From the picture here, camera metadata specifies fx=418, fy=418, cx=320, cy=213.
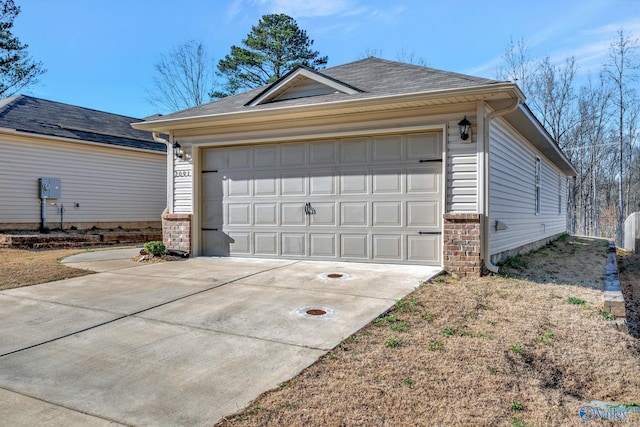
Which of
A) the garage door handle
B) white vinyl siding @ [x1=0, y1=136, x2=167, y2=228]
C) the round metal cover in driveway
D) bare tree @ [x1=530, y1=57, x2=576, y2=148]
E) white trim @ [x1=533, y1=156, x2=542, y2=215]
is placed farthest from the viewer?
bare tree @ [x1=530, y1=57, x2=576, y2=148]

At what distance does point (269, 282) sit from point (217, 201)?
3044 millimetres

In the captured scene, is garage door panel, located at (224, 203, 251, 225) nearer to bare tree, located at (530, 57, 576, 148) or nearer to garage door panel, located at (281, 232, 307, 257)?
garage door panel, located at (281, 232, 307, 257)

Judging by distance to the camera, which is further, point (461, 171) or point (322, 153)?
point (322, 153)

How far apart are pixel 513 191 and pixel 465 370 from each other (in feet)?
20.4

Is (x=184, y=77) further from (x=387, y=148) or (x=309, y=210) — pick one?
(x=387, y=148)

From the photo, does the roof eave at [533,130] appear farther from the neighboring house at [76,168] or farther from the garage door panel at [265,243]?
the neighboring house at [76,168]

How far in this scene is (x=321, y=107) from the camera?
6633 mm

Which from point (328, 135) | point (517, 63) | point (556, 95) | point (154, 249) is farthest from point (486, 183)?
point (556, 95)

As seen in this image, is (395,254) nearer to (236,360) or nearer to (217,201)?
(217,201)

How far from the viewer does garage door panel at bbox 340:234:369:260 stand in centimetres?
698

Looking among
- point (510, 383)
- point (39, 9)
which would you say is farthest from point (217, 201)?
point (39, 9)

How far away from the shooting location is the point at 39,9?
54.9 ft

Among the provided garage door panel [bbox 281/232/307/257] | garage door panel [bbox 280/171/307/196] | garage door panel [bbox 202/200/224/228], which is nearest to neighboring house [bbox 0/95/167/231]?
garage door panel [bbox 202/200/224/228]

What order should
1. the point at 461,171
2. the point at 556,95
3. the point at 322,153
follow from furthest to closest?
the point at 556,95 → the point at 322,153 → the point at 461,171
